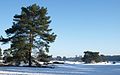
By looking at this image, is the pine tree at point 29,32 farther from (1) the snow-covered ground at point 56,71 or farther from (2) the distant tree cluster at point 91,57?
(2) the distant tree cluster at point 91,57

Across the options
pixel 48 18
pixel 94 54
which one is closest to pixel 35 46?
pixel 48 18

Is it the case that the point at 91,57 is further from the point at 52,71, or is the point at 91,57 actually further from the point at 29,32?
the point at 52,71

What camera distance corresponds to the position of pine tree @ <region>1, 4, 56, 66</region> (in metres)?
57.5

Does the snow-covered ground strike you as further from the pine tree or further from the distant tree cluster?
the distant tree cluster

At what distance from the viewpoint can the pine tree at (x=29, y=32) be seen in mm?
57469

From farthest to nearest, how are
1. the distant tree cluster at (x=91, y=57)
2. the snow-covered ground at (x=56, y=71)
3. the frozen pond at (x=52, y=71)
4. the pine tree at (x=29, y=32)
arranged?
the distant tree cluster at (x=91, y=57), the pine tree at (x=29, y=32), the snow-covered ground at (x=56, y=71), the frozen pond at (x=52, y=71)

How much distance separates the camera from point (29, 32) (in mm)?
58125

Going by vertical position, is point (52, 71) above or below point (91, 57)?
below

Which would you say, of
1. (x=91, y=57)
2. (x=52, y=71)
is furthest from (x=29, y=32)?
(x=91, y=57)

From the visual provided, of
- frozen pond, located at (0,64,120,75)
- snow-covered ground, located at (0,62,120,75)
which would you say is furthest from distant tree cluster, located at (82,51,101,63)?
frozen pond, located at (0,64,120,75)

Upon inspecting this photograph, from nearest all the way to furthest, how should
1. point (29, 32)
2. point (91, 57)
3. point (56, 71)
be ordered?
point (56, 71)
point (29, 32)
point (91, 57)

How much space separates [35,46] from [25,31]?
3.08 m

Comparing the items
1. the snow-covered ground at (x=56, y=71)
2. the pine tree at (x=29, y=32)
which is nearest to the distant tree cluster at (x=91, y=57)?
the pine tree at (x=29, y=32)

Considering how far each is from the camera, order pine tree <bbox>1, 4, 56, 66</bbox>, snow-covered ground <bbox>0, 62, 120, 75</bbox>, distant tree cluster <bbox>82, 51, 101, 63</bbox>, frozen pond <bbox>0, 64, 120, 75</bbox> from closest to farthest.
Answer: frozen pond <bbox>0, 64, 120, 75</bbox> < snow-covered ground <bbox>0, 62, 120, 75</bbox> < pine tree <bbox>1, 4, 56, 66</bbox> < distant tree cluster <bbox>82, 51, 101, 63</bbox>
